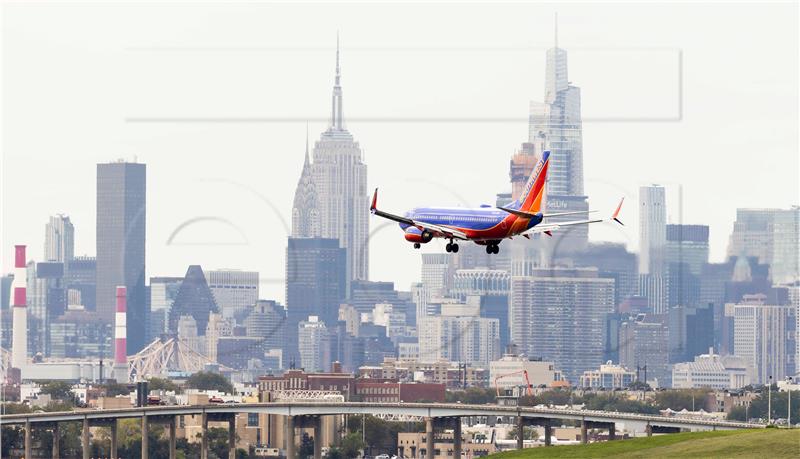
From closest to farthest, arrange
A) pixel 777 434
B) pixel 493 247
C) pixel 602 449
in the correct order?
pixel 493 247
pixel 777 434
pixel 602 449

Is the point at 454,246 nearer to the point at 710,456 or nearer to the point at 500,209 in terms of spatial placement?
the point at 500,209

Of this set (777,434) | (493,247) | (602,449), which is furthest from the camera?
(602,449)

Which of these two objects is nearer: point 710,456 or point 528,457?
point 710,456

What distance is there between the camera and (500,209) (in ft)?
405

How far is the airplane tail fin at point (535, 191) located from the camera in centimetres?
12794

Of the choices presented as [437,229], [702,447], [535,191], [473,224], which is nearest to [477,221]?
[473,224]

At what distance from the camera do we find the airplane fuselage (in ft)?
404

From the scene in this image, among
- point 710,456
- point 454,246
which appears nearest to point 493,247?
point 454,246

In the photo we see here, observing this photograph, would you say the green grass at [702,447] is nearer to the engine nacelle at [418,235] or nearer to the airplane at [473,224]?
the airplane at [473,224]

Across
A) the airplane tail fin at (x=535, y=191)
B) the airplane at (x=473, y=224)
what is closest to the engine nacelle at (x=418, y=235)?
the airplane at (x=473, y=224)

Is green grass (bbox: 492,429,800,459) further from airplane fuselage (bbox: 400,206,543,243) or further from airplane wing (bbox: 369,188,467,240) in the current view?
airplane wing (bbox: 369,188,467,240)

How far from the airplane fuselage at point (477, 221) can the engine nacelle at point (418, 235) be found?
0.26 ft

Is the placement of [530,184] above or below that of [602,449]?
above

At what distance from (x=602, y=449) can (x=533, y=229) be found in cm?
1934
